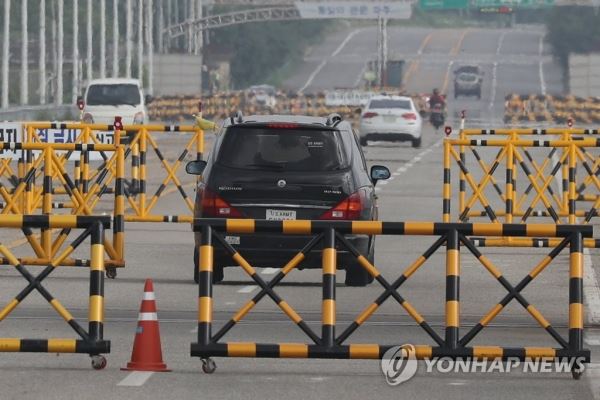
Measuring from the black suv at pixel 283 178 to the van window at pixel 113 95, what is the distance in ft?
115

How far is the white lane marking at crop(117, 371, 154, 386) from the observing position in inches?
466

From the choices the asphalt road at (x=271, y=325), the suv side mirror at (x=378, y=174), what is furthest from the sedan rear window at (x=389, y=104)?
the suv side mirror at (x=378, y=174)

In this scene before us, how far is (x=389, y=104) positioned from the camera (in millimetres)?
53531

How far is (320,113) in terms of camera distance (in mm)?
88812

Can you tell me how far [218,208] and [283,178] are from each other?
63 cm

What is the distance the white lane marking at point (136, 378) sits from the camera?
11836 millimetres

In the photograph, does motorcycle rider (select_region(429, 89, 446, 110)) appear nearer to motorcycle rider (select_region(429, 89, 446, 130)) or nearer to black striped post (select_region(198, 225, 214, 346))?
motorcycle rider (select_region(429, 89, 446, 130))

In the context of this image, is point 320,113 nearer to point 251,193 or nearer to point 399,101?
point 399,101

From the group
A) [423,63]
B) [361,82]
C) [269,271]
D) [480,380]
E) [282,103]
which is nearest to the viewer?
[480,380]

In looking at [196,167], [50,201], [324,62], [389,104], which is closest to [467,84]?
[324,62]

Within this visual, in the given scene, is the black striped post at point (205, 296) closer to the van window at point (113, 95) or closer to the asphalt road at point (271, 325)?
the asphalt road at point (271, 325)

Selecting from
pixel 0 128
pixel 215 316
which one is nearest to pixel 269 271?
pixel 215 316

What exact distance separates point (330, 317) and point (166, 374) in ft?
3.50

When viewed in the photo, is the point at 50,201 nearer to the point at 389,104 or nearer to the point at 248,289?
the point at 248,289
